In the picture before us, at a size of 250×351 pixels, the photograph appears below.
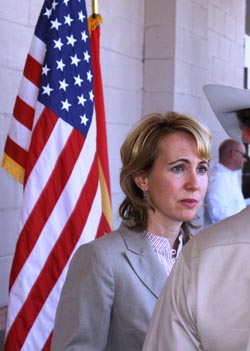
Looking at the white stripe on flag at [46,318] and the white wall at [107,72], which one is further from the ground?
the white wall at [107,72]

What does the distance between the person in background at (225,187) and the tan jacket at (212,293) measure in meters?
4.10

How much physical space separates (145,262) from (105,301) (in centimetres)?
20

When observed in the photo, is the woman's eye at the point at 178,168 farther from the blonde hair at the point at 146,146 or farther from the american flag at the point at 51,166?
the american flag at the point at 51,166

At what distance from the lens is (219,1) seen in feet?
20.4

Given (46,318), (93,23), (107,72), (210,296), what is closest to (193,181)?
(210,296)

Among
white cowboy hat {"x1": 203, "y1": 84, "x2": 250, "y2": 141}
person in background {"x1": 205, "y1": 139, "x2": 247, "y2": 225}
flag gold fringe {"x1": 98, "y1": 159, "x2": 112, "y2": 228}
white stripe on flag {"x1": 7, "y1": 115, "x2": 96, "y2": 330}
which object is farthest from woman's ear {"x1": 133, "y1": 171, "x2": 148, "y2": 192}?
person in background {"x1": 205, "y1": 139, "x2": 247, "y2": 225}

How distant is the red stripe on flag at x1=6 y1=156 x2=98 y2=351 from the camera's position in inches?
105

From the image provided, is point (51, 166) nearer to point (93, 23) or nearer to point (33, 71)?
point (33, 71)

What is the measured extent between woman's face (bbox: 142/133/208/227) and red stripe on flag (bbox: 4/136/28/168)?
0.98 meters

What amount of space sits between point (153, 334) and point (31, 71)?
185 cm

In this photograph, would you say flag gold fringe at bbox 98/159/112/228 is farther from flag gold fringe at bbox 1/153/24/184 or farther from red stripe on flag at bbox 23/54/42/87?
red stripe on flag at bbox 23/54/42/87

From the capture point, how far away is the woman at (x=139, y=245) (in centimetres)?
176

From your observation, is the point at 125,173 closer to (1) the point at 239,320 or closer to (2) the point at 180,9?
(1) the point at 239,320

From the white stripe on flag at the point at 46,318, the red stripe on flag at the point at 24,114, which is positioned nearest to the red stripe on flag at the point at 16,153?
the red stripe on flag at the point at 24,114
